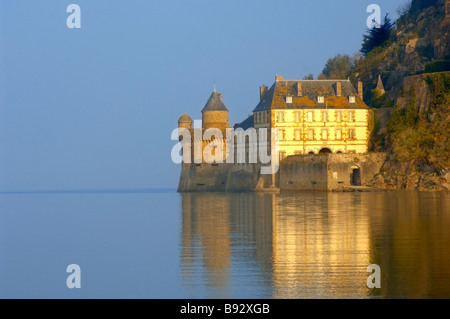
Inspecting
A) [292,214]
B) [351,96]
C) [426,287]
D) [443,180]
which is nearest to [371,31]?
[351,96]

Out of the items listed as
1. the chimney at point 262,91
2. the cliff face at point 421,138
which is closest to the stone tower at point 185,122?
the chimney at point 262,91

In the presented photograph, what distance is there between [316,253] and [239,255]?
236cm

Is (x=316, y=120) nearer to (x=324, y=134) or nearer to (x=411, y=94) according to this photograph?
(x=324, y=134)

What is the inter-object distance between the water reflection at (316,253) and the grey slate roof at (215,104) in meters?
41.5

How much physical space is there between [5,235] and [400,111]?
144 ft

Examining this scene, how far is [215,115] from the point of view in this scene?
85875mm

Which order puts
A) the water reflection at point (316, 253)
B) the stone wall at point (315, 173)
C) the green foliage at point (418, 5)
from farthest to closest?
the green foliage at point (418, 5) < the stone wall at point (315, 173) < the water reflection at point (316, 253)

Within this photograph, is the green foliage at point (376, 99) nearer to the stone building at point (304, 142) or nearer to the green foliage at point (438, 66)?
the stone building at point (304, 142)

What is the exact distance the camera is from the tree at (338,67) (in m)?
98.2

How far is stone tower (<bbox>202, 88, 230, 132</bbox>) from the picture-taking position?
85625 mm

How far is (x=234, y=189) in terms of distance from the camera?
8350 centimetres

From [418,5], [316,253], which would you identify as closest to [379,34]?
[418,5]

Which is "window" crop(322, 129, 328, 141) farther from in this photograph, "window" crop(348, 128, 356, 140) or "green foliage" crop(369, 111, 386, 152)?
"green foliage" crop(369, 111, 386, 152)
